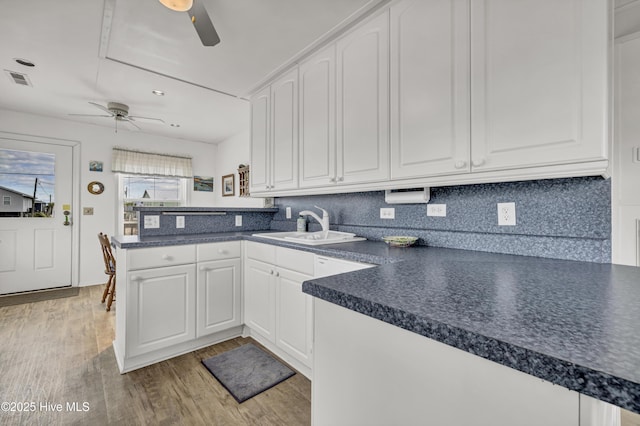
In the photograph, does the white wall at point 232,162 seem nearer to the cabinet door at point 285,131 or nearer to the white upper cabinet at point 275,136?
the white upper cabinet at point 275,136

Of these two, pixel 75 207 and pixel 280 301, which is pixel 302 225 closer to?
pixel 280 301

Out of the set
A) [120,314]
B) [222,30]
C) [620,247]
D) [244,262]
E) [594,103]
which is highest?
[222,30]

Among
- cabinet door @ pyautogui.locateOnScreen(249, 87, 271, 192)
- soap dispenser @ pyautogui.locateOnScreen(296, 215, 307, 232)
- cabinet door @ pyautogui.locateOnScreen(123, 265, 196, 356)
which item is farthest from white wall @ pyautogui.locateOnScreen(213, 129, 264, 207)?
cabinet door @ pyautogui.locateOnScreen(123, 265, 196, 356)

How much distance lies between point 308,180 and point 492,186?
126cm

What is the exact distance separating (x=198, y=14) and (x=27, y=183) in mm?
4109

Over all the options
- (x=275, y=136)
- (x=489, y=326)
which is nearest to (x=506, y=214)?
(x=489, y=326)

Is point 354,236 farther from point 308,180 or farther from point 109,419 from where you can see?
point 109,419

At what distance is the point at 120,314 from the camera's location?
212 cm

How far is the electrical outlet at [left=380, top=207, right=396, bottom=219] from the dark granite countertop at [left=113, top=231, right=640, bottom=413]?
886mm

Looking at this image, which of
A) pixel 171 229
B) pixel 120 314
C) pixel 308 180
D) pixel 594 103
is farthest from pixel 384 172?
pixel 120 314

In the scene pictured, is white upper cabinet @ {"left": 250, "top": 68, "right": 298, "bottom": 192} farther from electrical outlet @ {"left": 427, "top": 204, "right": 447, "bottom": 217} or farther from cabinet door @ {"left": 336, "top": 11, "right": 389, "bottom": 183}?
electrical outlet @ {"left": 427, "top": 204, "right": 447, "bottom": 217}

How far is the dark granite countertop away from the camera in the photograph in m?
0.41

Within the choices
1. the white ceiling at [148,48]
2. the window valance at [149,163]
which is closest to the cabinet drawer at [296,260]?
the white ceiling at [148,48]

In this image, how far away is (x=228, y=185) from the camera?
5.23 meters
